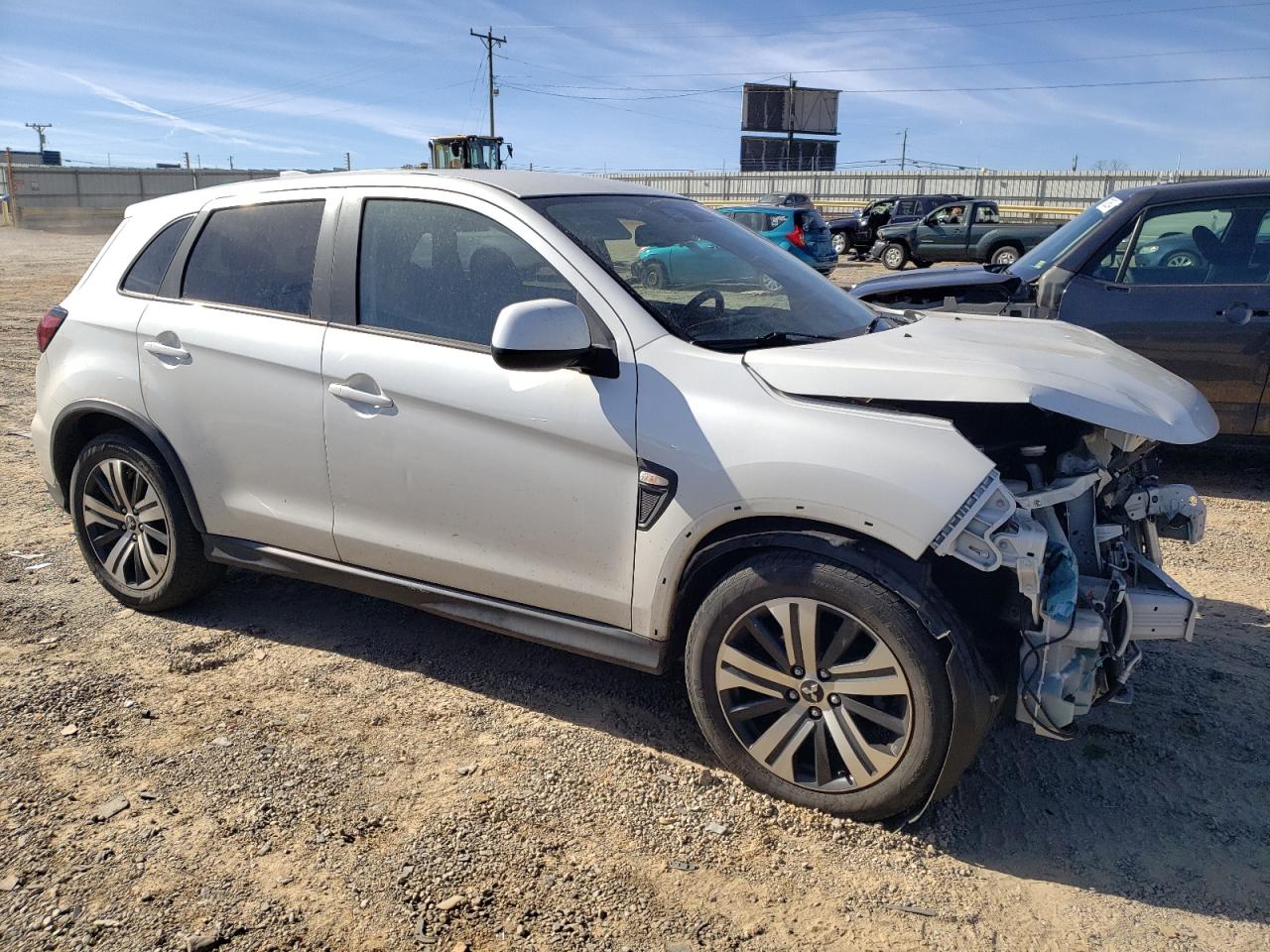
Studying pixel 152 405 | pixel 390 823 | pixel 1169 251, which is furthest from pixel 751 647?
pixel 1169 251

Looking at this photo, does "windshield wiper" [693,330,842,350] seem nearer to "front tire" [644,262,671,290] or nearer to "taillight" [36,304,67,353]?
"front tire" [644,262,671,290]

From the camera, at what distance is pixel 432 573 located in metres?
3.47

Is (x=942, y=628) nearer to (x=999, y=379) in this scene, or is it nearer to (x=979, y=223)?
(x=999, y=379)

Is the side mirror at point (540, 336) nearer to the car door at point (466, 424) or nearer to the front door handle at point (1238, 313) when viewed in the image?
the car door at point (466, 424)

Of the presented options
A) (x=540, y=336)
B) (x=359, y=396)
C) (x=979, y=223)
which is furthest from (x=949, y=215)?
(x=540, y=336)

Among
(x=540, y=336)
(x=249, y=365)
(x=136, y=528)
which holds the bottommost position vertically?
(x=136, y=528)

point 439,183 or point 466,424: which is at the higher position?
point 439,183

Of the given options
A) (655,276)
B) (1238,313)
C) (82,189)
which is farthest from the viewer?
(82,189)

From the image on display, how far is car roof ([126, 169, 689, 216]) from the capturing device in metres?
3.50

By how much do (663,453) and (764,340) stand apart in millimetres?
573

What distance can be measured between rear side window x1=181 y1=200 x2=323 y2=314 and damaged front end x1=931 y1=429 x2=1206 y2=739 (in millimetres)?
2592

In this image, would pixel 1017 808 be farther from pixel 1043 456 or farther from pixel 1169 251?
pixel 1169 251

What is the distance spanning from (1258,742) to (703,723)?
1.96 metres

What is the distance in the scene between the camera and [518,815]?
9.64ft
